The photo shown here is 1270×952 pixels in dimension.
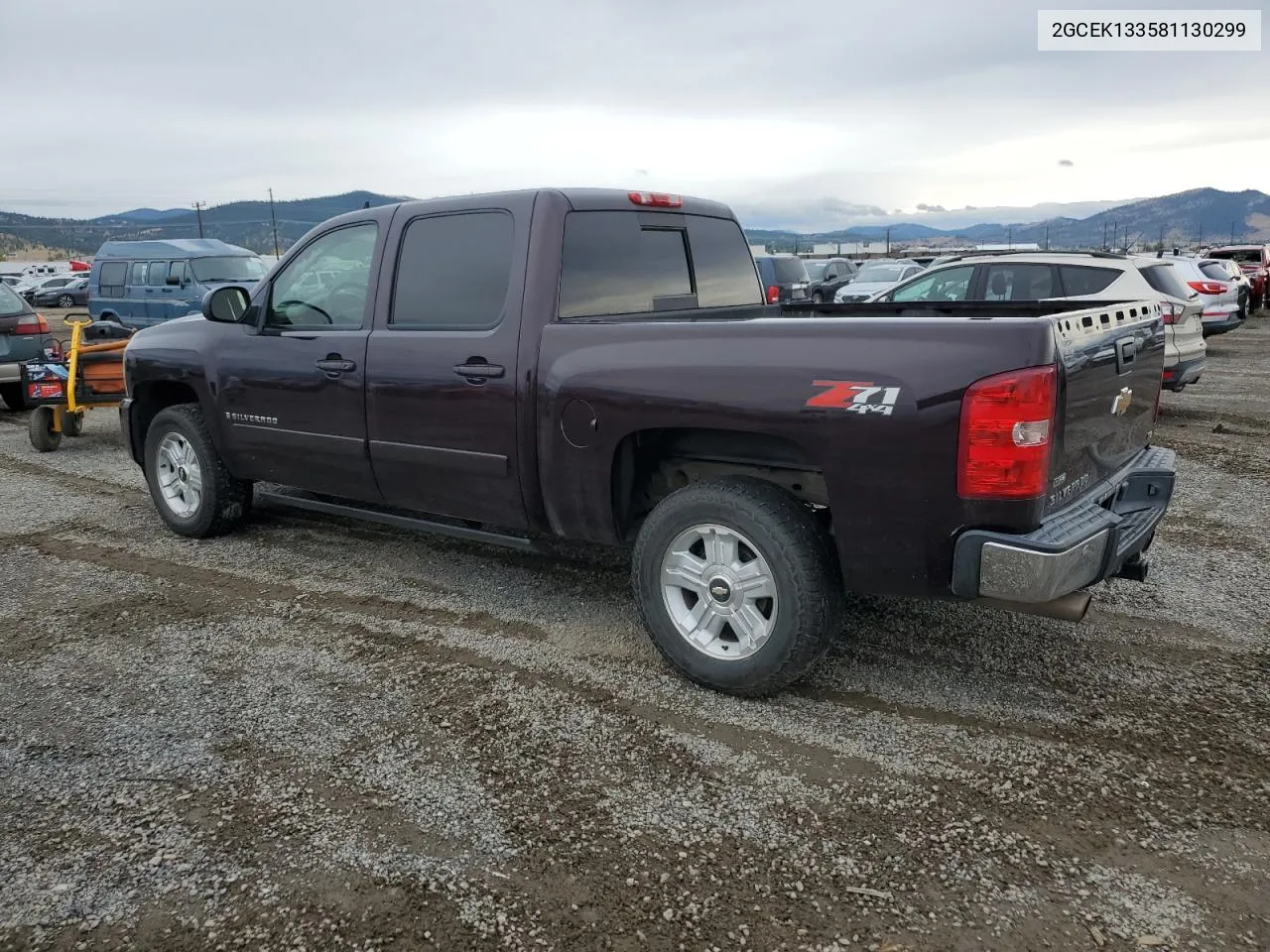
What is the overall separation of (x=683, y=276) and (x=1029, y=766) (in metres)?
2.81

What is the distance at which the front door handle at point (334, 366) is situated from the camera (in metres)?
4.89

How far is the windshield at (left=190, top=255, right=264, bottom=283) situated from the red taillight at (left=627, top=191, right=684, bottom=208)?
1496 centimetres

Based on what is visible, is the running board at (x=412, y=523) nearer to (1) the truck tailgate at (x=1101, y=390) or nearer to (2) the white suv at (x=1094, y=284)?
(1) the truck tailgate at (x=1101, y=390)

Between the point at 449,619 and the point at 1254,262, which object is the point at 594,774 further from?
the point at 1254,262

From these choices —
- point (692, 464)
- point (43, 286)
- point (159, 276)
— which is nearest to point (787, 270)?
point (159, 276)

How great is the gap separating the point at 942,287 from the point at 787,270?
10.7m

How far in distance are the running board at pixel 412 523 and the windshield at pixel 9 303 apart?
6965 mm

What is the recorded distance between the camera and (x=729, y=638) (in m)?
3.84

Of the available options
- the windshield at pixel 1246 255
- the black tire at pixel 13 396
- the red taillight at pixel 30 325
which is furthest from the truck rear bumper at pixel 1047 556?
the windshield at pixel 1246 255

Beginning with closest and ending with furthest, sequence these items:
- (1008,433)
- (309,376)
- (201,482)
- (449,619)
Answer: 1. (1008,433)
2. (449,619)
3. (309,376)
4. (201,482)

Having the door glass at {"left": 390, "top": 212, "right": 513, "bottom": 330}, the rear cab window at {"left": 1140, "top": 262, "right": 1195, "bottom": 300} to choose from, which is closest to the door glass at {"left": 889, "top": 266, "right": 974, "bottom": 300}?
the rear cab window at {"left": 1140, "top": 262, "right": 1195, "bottom": 300}

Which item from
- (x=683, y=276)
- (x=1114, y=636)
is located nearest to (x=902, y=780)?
(x=1114, y=636)

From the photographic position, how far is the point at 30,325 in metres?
10.8

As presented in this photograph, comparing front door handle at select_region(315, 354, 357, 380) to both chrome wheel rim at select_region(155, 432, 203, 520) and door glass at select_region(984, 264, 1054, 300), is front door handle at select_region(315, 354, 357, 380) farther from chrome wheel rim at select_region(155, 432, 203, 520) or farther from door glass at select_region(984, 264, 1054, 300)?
door glass at select_region(984, 264, 1054, 300)
